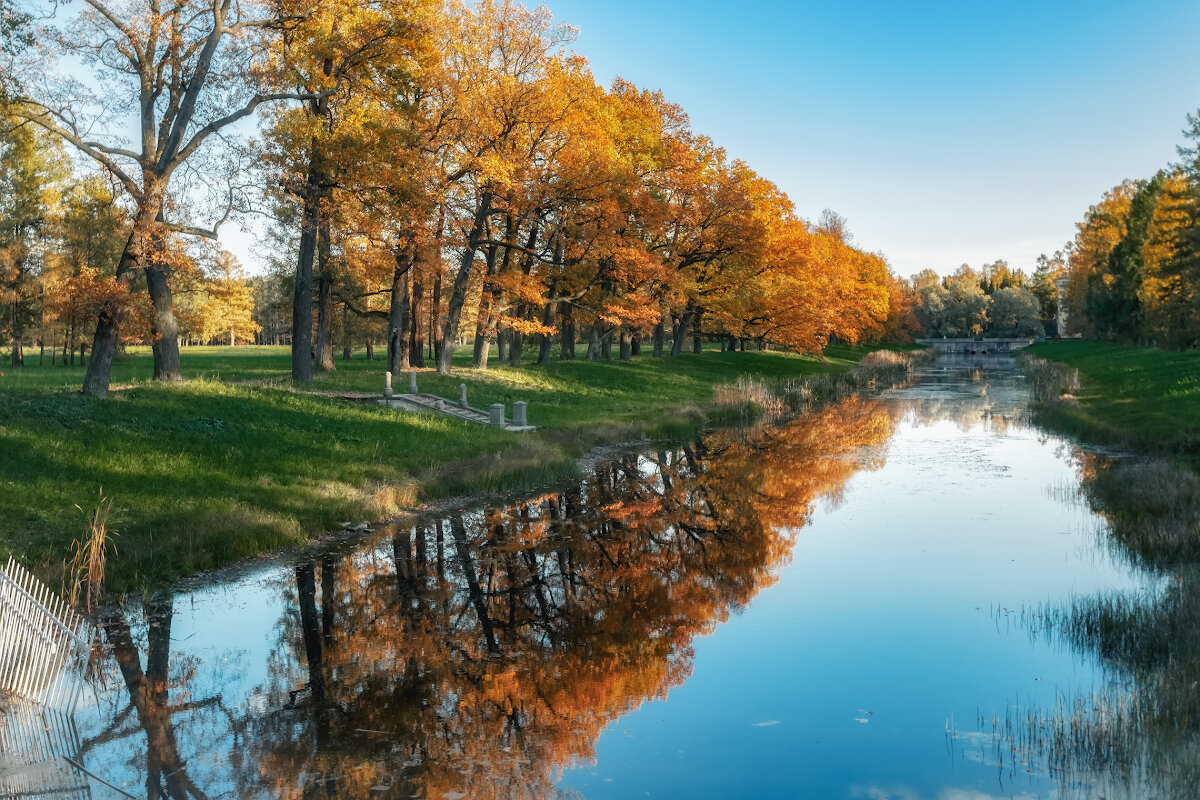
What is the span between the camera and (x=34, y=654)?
364 inches

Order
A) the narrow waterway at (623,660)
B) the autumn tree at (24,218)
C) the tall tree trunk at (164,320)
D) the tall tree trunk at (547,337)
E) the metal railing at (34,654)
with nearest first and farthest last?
the narrow waterway at (623,660) → the metal railing at (34,654) → the tall tree trunk at (164,320) → the tall tree trunk at (547,337) → the autumn tree at (24,218)

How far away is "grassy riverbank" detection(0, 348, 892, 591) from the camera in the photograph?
47.0 ft

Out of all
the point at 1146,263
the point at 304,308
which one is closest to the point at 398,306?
Result: the point at 304,308

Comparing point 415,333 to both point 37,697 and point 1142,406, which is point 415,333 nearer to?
point 1142,406

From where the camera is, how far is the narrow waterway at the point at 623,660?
790 cm

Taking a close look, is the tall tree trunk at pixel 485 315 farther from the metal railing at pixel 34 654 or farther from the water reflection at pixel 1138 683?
the metal railing at pixel 34 654

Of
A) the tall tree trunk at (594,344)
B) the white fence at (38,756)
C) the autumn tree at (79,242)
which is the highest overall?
the autumn tree at (79,242)

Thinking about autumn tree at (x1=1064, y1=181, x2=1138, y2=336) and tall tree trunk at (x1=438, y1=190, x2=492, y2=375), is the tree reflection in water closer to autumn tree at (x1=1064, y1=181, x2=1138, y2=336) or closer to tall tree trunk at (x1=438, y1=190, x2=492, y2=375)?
tall tree trunk at (x1=438, y1=190, x2=492, y2=375)

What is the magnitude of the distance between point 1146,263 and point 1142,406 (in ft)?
115

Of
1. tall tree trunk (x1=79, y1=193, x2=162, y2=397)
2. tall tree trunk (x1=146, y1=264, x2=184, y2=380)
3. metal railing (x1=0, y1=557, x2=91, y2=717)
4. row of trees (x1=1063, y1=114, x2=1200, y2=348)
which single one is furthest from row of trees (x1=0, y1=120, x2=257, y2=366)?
row of trees (x1=1063, y1=114, x2=1200, y2=348)

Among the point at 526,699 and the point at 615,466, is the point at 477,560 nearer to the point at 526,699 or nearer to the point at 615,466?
the point at 526,699

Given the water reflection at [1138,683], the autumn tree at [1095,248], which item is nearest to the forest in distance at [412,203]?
the autumn tree at [1095,248]

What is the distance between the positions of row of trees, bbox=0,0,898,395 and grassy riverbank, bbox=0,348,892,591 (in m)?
2.65

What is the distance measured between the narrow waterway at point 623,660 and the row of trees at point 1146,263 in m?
39.4
